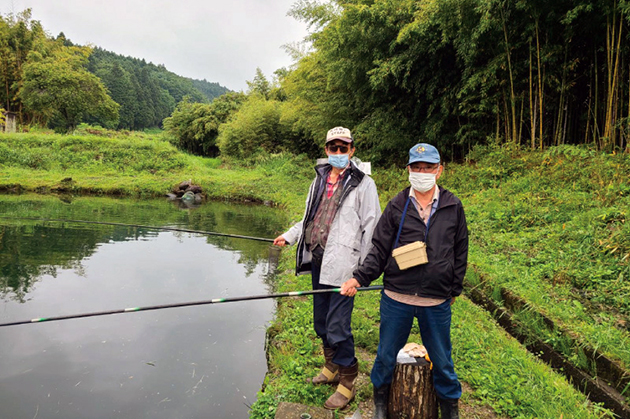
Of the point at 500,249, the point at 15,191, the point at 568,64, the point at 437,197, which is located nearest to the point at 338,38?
the point at 568,64

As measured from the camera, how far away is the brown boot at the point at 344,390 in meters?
2.49

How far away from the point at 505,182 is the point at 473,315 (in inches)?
181

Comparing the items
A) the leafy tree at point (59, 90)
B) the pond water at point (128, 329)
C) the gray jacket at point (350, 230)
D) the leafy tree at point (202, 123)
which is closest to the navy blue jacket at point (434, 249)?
the gray jacket at point (350, 230)

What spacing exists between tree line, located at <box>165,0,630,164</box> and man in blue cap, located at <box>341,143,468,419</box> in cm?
532

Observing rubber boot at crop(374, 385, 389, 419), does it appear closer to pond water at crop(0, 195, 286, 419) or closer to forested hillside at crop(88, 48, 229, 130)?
pond water at crop(0, 195, 286, 419)

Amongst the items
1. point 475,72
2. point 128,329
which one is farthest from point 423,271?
point 475,72

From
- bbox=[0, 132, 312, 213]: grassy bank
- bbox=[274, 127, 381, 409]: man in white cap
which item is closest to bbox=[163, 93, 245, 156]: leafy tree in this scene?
bbox=[0, 132, 312, 213]: grassy bank

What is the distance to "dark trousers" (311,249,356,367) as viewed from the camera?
2.40m

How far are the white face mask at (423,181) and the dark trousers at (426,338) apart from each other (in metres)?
0.66

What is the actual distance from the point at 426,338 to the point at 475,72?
8.25 meters

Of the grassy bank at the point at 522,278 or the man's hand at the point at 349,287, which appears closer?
the man's hand at the point at 349,287

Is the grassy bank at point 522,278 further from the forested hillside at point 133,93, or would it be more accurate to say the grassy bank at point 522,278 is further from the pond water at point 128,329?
the forested hillside at point 133,93

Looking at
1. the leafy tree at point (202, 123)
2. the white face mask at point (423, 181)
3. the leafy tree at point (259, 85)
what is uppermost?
the leafy tree at point (259, 85)

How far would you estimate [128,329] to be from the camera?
14.9 feet
